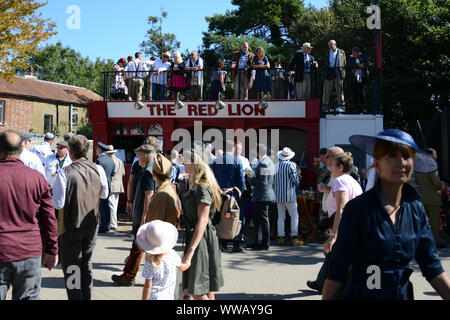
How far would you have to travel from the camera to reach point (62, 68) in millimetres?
54750

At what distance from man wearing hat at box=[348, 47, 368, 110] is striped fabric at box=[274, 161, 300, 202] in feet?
16.6

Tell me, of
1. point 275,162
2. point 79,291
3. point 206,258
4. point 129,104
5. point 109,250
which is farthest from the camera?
point 129,104

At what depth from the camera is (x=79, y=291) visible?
4.50 m

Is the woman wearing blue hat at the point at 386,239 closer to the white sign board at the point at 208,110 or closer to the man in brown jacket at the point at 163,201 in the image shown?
the man in brown jacket at the point at 163,201

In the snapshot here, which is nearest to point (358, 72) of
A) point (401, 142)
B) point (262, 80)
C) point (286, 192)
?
point (262, 80)

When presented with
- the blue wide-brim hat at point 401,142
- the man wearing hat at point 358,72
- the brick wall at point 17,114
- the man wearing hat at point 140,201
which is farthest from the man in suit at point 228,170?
the brick wall at point 17,114

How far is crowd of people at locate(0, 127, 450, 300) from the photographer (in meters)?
2.32

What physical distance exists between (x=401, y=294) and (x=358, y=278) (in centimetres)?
23

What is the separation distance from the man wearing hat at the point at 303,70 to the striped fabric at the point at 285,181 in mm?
4844

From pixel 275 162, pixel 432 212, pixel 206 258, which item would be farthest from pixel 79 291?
pixel 432 212

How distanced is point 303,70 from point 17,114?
32.7 m

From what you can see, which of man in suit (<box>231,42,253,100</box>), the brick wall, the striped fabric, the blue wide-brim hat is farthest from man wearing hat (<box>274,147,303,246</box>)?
the brick wall
